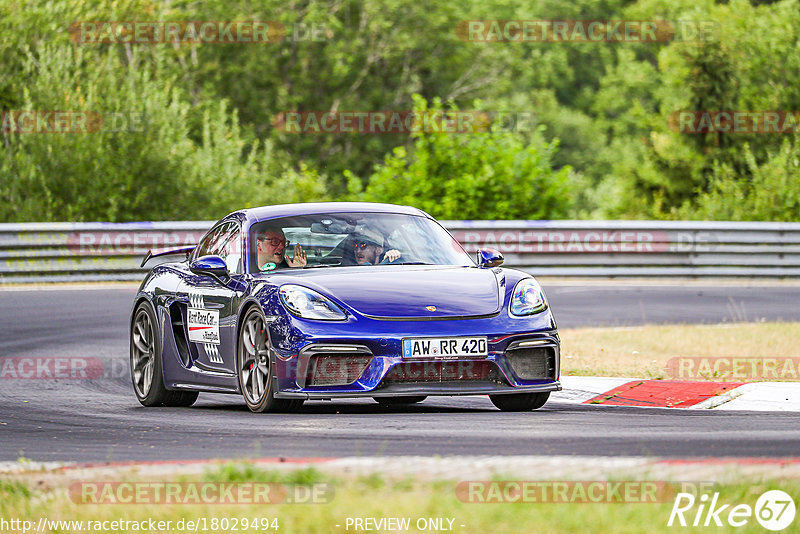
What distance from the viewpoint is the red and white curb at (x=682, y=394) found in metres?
9.99

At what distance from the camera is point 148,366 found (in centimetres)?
1108

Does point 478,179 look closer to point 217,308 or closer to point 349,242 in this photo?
point 349,242

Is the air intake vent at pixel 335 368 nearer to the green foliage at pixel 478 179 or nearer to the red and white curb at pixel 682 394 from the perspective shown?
the red and white curb at pixel 682 394

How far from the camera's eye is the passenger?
9953mm

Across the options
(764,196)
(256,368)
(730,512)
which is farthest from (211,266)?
Result: (764,196)

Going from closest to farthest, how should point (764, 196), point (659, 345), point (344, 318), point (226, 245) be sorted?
point (344, 318)
point (226, 245)
point (659, 345)
point (764, 196)

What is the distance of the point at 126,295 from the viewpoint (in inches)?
809

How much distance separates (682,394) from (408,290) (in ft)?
7.77

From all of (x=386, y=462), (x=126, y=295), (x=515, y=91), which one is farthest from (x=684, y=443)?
(x=515, y=91)

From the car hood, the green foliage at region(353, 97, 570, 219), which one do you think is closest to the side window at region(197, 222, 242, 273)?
the car hood

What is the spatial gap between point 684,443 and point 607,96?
2652 inches

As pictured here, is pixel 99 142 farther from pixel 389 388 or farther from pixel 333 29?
pixel 333 29

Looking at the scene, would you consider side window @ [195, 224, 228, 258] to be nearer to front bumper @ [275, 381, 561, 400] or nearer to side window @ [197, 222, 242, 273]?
side window @ [197, 222, 242, 273]

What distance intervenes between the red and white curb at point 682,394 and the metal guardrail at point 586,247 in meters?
12.3
